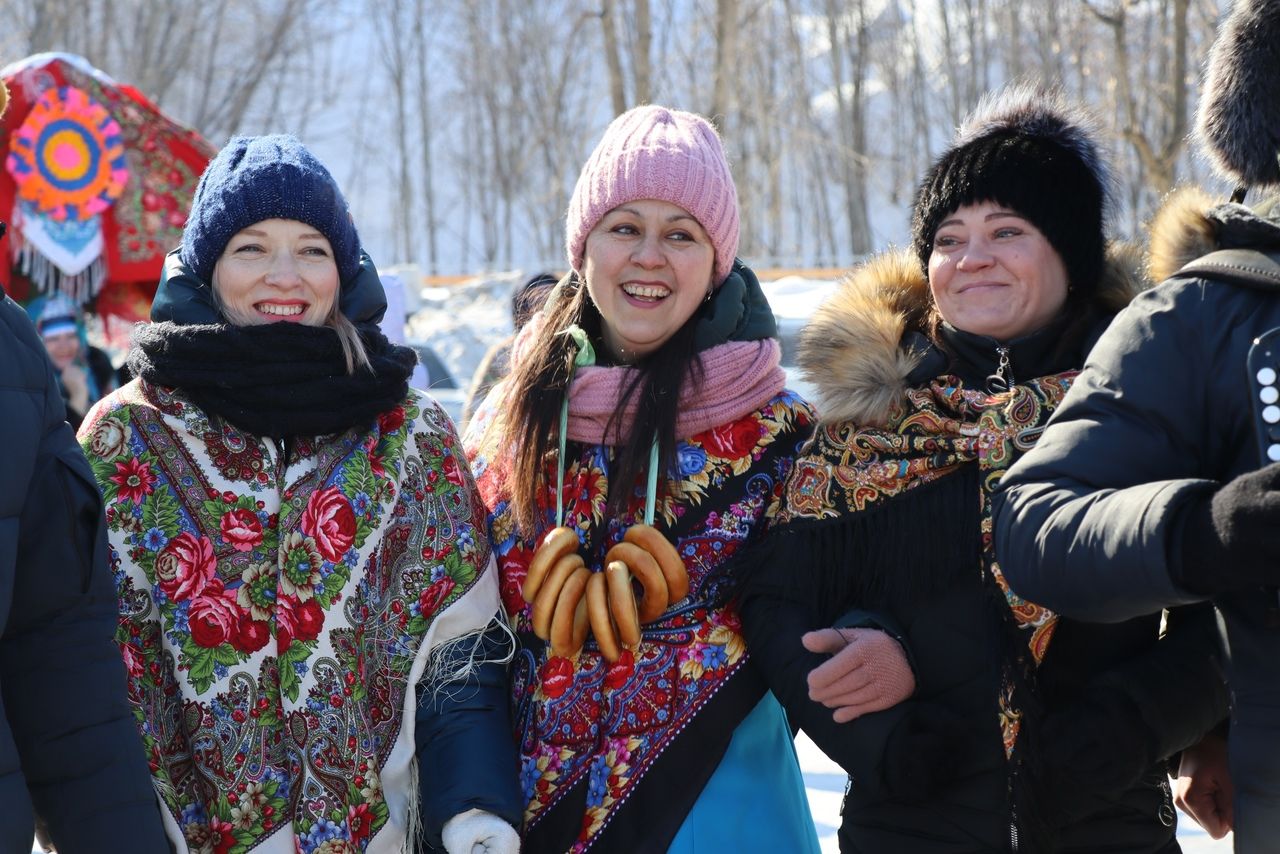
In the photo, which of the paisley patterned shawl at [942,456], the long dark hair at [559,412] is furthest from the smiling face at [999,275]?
the long dark hair at [559,412]

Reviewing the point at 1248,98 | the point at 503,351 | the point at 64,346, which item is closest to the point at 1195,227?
the point at 1248,98

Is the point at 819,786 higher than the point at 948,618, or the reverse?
the point at 948,618

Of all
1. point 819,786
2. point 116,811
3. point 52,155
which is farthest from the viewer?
point 52,155

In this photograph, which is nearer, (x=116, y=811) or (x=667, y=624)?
(x=116, y=811)

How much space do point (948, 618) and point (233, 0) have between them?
20194 millimetres

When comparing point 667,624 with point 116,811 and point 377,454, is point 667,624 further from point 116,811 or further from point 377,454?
point 116,811

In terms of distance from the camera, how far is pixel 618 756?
2459 millimetres

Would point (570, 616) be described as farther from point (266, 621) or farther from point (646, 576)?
point (266, 621)

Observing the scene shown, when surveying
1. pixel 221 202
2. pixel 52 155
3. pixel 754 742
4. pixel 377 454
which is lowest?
pixel 754 742

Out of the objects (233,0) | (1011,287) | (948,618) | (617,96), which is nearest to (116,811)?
(948,618)

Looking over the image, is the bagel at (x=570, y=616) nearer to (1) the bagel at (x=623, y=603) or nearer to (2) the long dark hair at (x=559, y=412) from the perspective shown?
(1) the bagel at (x=623, y=603)

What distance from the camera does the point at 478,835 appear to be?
7.49 feet

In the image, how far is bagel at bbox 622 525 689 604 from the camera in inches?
97.2

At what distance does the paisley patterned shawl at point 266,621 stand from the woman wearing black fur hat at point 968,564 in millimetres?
642
